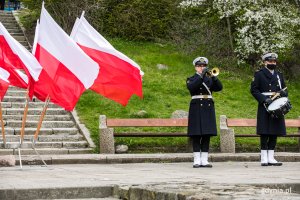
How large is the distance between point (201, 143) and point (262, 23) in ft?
40.3

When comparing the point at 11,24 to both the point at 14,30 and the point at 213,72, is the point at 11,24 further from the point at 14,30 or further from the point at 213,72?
the point at 213,72

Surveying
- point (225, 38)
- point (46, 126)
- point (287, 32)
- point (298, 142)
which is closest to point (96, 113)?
point (46, 126)

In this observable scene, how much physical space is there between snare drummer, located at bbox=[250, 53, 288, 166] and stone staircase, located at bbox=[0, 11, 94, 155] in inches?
181

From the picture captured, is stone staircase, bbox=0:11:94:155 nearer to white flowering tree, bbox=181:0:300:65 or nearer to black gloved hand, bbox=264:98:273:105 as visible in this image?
black gloved hand, bbox=264:98:273:105

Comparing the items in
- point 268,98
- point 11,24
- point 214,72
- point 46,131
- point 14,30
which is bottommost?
point 46,131

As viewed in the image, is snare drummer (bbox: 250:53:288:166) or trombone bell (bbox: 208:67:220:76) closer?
trombone bell (bbox: 208:67:220:76)

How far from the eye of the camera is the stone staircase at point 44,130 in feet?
56.5

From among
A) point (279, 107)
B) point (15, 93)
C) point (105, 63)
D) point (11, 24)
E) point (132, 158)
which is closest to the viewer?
point (279, 107)

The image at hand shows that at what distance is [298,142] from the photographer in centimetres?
1920

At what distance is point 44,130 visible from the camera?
18.4 meters

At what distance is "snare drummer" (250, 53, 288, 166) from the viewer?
14.3 meters

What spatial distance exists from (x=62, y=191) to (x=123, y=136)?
8615 millimetres

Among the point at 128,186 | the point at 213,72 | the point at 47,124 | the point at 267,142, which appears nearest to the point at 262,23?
the point at 47,124

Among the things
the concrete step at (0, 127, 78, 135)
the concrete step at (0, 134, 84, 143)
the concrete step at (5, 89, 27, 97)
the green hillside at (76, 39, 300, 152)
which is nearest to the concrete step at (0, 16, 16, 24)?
the green hillside at (76, 39, 300, 152)
